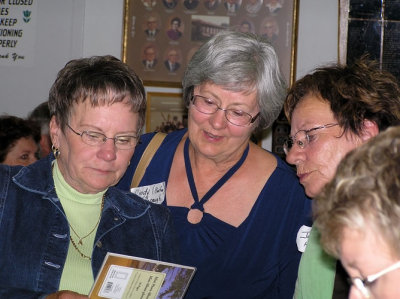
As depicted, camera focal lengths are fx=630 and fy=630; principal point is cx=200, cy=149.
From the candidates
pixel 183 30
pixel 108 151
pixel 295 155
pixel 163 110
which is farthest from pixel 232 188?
pixel 183 30

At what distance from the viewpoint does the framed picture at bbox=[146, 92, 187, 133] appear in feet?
17.4

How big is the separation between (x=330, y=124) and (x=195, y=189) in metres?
0.81

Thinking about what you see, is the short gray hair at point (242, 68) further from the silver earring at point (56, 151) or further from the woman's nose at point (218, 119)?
the silver earring at point (56, 151)

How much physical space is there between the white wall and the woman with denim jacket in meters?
2.77

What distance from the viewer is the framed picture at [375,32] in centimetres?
513

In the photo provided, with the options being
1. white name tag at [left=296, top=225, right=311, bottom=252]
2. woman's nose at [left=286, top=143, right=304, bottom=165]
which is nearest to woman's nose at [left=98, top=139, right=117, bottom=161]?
woman's nose at [left=286, top=143, right=304, bottom=165]

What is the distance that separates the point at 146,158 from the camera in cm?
312

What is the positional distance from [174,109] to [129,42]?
2.20 feet

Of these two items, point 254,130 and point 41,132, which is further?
point 41,132

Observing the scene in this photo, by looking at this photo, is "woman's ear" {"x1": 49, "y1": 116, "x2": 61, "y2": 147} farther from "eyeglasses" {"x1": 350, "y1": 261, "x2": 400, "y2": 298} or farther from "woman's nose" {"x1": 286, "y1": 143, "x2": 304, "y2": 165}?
"eyeglasses" {"x1": 350, "y1": 261, "x2": 400, "y2": 298}

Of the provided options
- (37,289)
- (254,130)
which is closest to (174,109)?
(254,130)

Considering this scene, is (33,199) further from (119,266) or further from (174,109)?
(174,109)

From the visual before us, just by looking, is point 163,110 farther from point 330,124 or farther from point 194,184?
point 330,124

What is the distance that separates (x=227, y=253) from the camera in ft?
9.70
